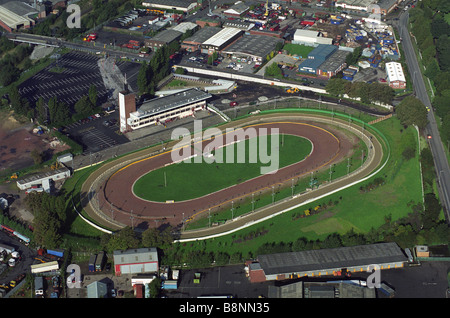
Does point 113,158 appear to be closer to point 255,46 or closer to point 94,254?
point 94,254

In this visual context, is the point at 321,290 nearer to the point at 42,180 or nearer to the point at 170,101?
the point at 42,180

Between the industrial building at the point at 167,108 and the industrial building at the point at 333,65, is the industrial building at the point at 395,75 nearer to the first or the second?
the industrial building at the point at 333,65

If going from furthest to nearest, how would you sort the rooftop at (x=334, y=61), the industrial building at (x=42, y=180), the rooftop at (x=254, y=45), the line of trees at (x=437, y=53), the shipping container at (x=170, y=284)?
the rooftop at (x=254, y=45)
the rooftop at (x=334, y=61)
the line of trees at (x=437, y=53)
the industrial building at (x=42, y=180)
the shipping container at (x=170, y=284)

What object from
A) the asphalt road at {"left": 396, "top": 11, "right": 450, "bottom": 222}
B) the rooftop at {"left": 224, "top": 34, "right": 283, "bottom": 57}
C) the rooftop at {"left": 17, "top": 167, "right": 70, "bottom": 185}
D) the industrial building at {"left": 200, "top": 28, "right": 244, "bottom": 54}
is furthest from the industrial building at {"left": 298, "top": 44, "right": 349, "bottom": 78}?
the rooftop at {"left": 17, "top": 167, "right": 70, "bottom": 185}

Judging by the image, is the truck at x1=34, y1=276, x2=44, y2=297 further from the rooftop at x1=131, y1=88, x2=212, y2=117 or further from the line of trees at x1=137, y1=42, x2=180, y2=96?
the line of trees at x1=137, y1=42, x2=180, y2=96

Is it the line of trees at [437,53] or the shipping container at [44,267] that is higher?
the line of trees at [437,53]

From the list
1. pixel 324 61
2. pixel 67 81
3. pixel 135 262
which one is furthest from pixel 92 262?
pixel 324 61

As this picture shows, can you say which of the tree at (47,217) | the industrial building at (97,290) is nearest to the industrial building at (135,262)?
the industrial building at (97,290)
